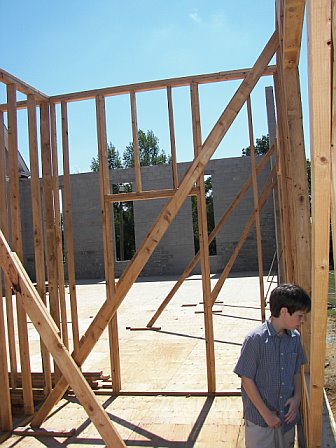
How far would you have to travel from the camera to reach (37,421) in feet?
13.3

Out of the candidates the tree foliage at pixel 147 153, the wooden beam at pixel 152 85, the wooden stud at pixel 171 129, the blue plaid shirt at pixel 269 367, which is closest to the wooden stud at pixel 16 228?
the wooden beam at pixel 152 85

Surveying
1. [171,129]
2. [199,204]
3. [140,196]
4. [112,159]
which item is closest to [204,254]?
[199,204]

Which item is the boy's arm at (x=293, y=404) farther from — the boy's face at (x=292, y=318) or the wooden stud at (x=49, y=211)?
the wooden stud at (x=49, y=211)

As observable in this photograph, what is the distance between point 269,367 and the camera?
2.28 m

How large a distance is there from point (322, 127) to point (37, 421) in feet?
12.0

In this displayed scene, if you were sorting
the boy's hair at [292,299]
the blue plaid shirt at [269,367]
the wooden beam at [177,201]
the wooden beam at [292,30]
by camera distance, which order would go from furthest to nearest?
1. the wooden beam at [177,201]
2. the wooden beam at [292,30]
3. the blue plaid shirt at [269,367]
4. the boy's hair at [292,299]

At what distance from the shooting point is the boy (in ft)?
7.30

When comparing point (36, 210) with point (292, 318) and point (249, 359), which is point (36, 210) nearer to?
point (249, 359)

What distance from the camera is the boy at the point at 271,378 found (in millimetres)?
2227

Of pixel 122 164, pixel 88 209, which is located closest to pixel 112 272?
pixel 88 209

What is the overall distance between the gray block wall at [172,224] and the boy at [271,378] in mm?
16012

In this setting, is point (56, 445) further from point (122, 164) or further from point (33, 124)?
point (122, 164)

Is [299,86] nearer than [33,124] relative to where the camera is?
Yes

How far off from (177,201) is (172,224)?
51.9ft
